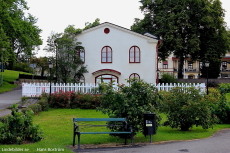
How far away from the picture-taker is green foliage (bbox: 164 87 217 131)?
12516mm

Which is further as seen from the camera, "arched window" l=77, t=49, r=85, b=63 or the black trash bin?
"arched window" l=77, t=49, r=85, b=63

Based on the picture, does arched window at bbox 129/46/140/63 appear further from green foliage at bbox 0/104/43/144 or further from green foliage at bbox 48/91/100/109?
green foliage at bbox 0/104/43/144

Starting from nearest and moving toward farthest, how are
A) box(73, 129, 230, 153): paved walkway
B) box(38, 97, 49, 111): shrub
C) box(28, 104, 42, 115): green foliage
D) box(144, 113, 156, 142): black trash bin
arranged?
1. box(73, 129, 230, 153): paved walkway
2. box(144, 113, 156, 142): black trash bin
3. box(28, 104, 42, 115): green foliage
4. box(38, 97, 49, 111): shrub

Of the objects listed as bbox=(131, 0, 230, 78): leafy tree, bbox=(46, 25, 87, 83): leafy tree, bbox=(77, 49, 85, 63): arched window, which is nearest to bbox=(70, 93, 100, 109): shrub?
bbox=(46, 25, 87, 83): leafy tree

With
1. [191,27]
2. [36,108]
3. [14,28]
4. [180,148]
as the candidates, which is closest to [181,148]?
[180,148]

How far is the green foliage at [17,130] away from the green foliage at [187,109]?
579cm

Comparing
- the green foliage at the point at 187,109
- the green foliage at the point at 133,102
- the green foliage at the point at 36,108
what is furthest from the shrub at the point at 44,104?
the green foliage at the point at 133,102

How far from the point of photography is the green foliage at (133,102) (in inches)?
412

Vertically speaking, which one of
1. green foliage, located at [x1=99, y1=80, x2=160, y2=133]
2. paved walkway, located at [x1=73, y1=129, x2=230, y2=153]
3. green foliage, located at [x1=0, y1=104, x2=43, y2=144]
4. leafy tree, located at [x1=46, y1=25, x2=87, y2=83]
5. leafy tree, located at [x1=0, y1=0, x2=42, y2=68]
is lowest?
paved walkway, located at [x1=73, y1=129, x2=230, y2=153]

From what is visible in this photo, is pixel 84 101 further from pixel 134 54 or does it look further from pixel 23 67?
pixel 23 67

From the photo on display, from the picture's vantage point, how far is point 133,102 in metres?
10.6

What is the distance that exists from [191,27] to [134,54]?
45.1ft

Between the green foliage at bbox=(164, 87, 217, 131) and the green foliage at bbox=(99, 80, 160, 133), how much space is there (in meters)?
2.04

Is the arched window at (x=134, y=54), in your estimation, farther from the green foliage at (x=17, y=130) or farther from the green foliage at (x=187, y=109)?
the green foliage at (x=17, y=130)
